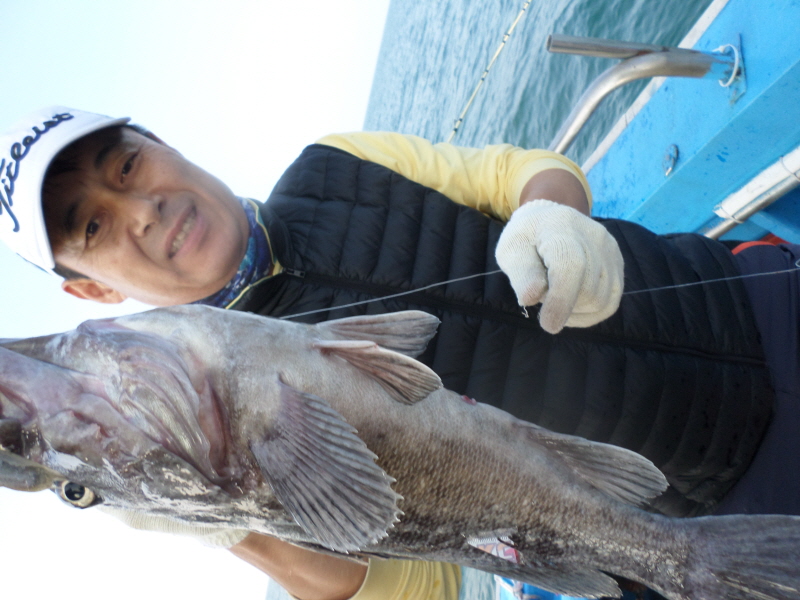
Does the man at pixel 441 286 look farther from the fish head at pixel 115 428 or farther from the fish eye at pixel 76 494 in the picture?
the fish eye at pixel 76 494

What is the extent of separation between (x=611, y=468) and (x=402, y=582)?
48.2 inches

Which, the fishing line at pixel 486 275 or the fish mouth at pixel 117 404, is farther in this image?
the fishing line at pixel 486 275

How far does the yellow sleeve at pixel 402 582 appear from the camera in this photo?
7.72 feet

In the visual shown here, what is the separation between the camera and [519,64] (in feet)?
33.9

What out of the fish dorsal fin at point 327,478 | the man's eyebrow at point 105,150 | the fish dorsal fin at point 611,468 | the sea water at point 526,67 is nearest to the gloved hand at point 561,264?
the fish dorsal fin at point 611,468

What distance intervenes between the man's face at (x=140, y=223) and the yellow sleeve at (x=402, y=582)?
59.3 inches

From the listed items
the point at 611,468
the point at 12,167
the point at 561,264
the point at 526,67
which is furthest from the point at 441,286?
the point at 526,67

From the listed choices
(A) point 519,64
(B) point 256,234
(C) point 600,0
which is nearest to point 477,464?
(B) point 256,234

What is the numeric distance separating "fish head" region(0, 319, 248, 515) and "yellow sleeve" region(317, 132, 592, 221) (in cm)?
164

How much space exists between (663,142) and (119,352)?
11.7 ft

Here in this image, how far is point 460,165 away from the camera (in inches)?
108

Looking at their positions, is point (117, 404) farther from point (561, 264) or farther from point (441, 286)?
point (561, 264)

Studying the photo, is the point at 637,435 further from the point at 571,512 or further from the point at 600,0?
the point at 600,0

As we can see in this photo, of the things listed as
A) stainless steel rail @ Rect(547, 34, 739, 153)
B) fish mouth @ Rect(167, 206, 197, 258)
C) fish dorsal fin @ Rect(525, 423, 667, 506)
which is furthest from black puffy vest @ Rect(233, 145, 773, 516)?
stainless steel rail @ Rect(547, 34, 739, 153)
